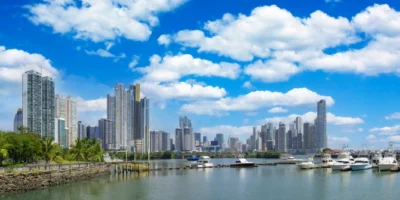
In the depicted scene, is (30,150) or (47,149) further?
(47,149)

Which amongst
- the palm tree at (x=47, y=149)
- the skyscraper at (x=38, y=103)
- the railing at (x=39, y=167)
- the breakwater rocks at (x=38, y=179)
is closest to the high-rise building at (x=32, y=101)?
the skyscraper at (x=38, y=103)

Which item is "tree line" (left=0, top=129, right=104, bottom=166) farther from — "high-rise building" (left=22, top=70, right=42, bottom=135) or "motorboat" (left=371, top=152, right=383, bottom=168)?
"motorboat" (left=371, top=152, right=383, bottom=168)

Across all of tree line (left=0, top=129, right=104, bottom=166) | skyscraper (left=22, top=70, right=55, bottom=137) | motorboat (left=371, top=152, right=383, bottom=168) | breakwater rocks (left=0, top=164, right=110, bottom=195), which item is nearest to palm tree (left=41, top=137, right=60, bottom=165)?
tree line (left=0, top=129, right=104, bottom=166)

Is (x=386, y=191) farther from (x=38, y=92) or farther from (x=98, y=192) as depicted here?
(x=38, y=92)

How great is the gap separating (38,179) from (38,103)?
3592 inches

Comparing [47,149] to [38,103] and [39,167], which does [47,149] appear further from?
[38,103]

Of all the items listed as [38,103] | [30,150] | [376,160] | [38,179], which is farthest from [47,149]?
[376,160]

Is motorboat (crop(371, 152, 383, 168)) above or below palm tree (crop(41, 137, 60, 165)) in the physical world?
below

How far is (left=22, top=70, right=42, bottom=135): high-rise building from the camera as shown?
447 feet

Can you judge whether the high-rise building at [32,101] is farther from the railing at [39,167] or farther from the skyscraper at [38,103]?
the railing at [39,167]

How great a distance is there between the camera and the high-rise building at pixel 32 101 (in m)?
136

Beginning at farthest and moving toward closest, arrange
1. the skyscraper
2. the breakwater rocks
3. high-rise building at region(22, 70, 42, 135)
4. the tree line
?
1. the skyscraper
2. high-rise building at region(22, 70, 42, 135)
3. the tree line
4. the breakwater rocks

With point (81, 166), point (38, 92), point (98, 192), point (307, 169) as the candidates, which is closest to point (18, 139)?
point (81, 166)

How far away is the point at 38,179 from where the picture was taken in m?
56.7
